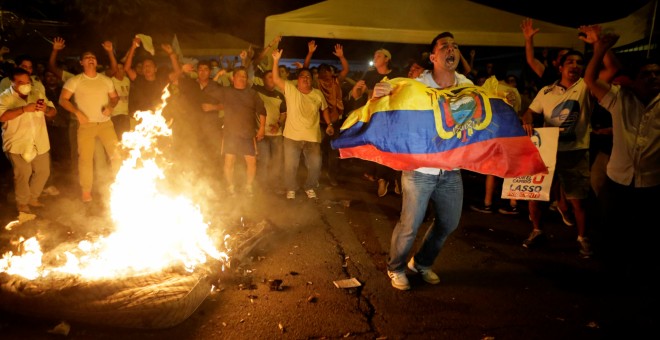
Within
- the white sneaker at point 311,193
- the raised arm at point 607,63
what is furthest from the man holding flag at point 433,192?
the white sneaker at point 311,193

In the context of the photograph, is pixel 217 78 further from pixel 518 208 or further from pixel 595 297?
pixel 595 297

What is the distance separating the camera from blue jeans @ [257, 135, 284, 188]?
338 inches

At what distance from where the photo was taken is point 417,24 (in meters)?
9.73

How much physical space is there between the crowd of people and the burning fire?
2016 millimetres

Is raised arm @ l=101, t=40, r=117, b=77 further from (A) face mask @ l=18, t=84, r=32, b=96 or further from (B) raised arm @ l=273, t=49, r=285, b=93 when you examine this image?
(B) raised arm @ l=273, t=49, r=285, b=93

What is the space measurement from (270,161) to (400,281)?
492cm

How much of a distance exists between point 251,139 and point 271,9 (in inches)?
256

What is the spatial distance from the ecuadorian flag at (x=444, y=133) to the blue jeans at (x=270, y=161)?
15.1 feet

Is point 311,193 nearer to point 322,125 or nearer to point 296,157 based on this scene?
point 296,157

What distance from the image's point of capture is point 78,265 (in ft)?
14.0

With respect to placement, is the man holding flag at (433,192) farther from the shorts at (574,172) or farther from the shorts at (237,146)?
the shorts at (237,146)

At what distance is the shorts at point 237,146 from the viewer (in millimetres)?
7777

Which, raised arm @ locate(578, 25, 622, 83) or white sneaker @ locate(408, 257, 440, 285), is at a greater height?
raised arm @ locate(578, 25, 622, 83)

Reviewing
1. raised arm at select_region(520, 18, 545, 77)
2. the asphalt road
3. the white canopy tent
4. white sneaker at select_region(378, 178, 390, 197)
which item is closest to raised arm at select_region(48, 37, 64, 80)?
the asphalt road
